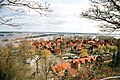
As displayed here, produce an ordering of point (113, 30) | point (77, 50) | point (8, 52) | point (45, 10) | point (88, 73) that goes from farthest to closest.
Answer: point (77, 50) < point (88, 73) < point (113, 30) < point (8, 52) < point (45, 10)

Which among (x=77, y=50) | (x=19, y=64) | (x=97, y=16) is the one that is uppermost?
(x=97, y=16)

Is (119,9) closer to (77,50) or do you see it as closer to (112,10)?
(112,10)

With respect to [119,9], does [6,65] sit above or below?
below

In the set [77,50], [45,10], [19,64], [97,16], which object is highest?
[45,10]

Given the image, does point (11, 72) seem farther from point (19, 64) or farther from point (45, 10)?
point (45, 10)

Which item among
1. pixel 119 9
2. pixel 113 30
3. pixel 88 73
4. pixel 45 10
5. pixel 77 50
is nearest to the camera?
pixel 45 10

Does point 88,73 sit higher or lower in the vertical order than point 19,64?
lower

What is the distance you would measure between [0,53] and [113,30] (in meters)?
5.36

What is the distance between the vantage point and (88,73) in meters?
15.0

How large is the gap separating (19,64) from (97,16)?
4648 millimetres

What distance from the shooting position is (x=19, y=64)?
7.77 meters

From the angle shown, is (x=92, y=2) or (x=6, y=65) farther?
(x=92, y=2)

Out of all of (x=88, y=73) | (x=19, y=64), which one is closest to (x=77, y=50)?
(x=88, y=73)

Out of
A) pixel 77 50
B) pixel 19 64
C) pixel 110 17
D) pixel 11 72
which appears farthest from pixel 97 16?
pixel 77 50
